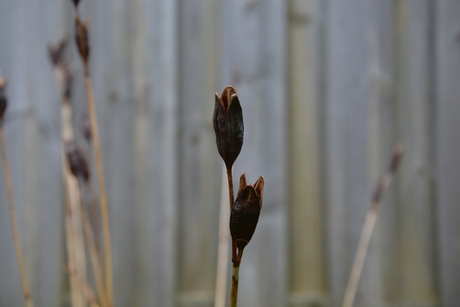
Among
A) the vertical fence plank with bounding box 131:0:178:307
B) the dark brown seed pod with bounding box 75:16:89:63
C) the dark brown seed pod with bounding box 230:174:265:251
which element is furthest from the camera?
the vertical fence plank with bounding box 131:0:178:307

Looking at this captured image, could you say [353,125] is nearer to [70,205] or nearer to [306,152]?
[306,152]

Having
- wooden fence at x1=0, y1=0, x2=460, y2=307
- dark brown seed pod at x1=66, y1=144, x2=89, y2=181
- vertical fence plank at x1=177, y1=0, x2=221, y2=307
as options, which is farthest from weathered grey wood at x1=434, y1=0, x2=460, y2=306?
dark brown seed pod at x1=66, y1=144, x2=89, y2=181

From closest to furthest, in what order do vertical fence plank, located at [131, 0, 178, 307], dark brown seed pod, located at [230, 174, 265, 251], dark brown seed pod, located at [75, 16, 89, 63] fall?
dark brown seed pod, located at [230, 174, 265, 251] → dark brown seed pod, located at [75, 16, 89, 63] → vertical fence plank, located at [131, 0, 178, 307]

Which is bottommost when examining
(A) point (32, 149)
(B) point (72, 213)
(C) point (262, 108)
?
(B) point (72, 213)

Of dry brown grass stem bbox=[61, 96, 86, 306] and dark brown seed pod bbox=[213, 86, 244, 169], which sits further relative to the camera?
dry brown grass stem bbox=[61, 96, 86, 306]

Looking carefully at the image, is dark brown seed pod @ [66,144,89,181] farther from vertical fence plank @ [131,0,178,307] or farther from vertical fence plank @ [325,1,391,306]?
vertical fence plank @ [325,1,391,306]

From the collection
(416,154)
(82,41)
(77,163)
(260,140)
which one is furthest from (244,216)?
(416,154)

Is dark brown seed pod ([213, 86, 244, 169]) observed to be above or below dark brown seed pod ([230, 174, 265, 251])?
above
